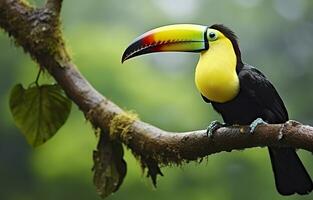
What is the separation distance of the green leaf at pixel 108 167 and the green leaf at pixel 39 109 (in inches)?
9.0

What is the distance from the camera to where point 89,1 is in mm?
5773

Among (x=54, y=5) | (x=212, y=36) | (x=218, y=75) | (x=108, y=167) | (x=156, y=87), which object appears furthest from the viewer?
(x=156, y=87)

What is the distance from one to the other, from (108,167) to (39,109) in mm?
358

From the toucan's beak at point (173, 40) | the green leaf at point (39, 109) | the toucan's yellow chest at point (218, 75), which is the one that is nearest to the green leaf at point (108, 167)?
the green leaf at point (39, 109)

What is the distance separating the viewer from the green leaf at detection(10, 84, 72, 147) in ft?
7.85

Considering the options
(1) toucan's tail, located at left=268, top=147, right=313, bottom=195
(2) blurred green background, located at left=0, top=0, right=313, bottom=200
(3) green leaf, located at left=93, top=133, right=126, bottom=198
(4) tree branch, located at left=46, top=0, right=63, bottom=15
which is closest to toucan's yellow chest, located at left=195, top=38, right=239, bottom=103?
(1) toucan's tail, located at left=268, top=147, right=313, bottom=195

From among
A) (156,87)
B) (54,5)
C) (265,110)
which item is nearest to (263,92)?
(265,110)

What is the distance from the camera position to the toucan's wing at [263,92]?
1.84 metres

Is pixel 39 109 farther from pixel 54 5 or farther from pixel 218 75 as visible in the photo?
pixel 218 75

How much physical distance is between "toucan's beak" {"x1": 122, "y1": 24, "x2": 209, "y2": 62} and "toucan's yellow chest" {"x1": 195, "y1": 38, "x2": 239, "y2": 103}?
0.22 feet

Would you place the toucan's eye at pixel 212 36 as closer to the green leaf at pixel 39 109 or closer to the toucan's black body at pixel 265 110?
the toucan's black body at pixel 265 110

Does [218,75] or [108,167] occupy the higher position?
[218,75]

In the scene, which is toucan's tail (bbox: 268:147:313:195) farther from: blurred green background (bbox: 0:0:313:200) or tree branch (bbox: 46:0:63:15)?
blurred green background (bbox: 0:0:313:200)

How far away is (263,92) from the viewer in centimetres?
188
